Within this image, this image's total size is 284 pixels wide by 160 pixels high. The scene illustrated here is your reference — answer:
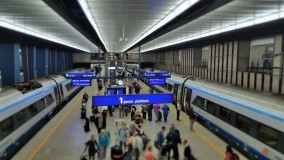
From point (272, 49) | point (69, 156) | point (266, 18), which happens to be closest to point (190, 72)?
point (272, 49)

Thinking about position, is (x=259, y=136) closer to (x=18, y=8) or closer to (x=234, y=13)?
(x=234, y=13)

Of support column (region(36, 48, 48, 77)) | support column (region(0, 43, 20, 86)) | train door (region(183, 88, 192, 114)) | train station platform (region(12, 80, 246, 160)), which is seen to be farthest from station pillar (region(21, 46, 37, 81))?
train door (region(183, 88, 192, 114))

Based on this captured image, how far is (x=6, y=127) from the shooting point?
9.00m

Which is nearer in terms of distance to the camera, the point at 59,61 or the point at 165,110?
the point at 165,110

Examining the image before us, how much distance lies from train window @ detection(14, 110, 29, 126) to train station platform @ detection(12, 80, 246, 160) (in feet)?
3.04

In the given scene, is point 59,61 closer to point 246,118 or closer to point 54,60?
point 54,60

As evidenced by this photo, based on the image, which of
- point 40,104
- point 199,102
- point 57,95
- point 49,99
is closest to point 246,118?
point 199,102

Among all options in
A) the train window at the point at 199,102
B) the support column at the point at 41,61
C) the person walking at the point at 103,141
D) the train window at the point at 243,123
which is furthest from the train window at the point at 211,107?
the support column at the point at 41,61

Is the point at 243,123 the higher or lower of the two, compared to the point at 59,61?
lower

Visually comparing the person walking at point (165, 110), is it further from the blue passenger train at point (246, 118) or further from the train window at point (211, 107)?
the train window at point (211, 107)

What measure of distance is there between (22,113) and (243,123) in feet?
29.5

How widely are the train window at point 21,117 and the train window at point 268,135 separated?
29.6 feet

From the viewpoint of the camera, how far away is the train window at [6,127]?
8.61m

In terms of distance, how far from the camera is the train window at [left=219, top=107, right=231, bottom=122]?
1071cm
